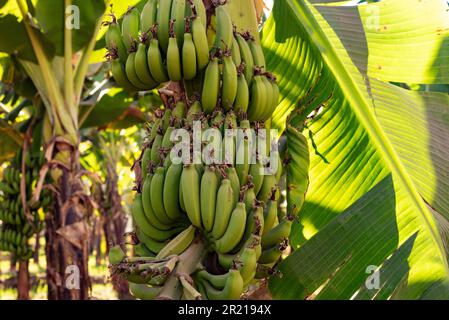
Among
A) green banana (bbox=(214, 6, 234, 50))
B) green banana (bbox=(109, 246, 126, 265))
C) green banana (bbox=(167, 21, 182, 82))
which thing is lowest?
green banana (bbox=(109, 246, 126, 265))

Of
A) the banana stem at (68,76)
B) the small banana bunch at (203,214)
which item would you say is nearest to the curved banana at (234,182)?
the small banana bunch at (203,214)

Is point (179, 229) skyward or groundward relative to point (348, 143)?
groundward

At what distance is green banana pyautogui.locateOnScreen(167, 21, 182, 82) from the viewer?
1.36 m

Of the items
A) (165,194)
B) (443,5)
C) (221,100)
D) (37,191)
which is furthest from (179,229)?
(37,191)

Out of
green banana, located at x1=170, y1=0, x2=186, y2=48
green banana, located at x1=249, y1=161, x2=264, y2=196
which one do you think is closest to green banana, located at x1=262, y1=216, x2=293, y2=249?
green banana, located at x1=249, y1=161, x2=264, y2=196

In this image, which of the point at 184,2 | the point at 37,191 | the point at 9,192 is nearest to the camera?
the point at 184,2

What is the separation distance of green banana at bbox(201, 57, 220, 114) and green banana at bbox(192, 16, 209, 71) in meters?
0.03

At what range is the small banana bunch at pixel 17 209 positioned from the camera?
159 inches

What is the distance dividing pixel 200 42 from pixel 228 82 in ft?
0.45

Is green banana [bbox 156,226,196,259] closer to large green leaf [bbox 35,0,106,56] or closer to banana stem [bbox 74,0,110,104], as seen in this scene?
large green leaf [bbox 35,0,106,56]

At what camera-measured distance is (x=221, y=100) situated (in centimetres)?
140
